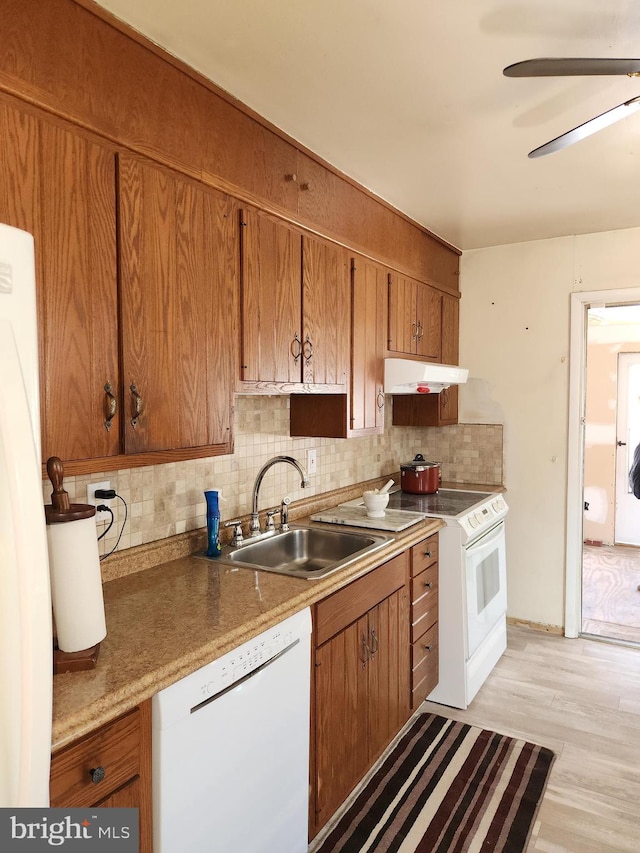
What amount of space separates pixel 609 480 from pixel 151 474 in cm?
525

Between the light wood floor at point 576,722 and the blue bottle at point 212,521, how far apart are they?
1.51 meters

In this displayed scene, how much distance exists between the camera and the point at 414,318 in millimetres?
3336

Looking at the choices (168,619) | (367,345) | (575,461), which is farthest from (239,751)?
(575,461)

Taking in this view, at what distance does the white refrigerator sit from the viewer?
80 cm

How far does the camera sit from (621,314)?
5.65 m

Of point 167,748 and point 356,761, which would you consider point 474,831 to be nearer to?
point 356,761

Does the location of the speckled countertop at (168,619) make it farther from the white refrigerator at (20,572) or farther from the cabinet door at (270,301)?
the cabinet door at (270,301)

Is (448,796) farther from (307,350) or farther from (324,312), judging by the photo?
(324,312)

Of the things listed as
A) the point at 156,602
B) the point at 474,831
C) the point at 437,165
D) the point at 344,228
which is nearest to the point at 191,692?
the point at 156,602

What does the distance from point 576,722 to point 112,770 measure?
2403 mm

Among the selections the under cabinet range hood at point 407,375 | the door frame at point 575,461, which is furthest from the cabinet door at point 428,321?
the door frame at point 575,461

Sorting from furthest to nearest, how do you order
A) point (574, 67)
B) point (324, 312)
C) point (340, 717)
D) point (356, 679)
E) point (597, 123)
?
point (324, 312) < point (356, 679) < point (340, 717) < point (597, 123) < point (574, 67)

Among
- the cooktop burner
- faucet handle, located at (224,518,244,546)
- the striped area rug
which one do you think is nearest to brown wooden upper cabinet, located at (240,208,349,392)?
faucet handle, located at (224,518,244,546)

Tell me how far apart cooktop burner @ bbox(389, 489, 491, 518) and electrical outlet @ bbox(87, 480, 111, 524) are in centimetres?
167
